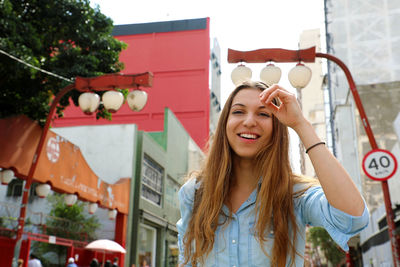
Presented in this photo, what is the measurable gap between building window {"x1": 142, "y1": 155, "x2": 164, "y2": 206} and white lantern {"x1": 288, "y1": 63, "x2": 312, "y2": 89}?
1507 cm

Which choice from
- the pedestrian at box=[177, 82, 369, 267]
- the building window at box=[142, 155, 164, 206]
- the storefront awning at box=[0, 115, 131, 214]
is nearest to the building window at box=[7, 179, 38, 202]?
the building window at box=[142, 155, 164, 206]

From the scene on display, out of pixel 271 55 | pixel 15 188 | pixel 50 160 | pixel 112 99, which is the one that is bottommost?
pixel 50 160

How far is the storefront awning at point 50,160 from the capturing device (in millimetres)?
10086

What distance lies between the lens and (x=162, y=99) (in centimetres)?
3334

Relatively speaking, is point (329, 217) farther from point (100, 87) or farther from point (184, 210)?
point (100, 87)

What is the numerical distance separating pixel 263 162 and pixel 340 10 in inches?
1291

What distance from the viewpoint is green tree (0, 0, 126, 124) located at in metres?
9.91

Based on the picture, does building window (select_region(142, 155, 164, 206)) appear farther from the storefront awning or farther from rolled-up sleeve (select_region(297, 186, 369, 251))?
rolled-up sleeve (select_region(297, 186, 369, 251))

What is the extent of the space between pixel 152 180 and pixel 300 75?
54.7 feet

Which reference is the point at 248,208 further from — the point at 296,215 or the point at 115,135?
the point at 115,135

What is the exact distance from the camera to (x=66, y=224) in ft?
64.5

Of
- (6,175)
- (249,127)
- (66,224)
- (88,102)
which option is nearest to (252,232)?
(249,127)

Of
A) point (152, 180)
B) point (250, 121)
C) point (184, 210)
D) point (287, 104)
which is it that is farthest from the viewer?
point (152, 180)

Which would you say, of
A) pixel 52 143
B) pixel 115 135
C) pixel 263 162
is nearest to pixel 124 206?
pixel 115 135
